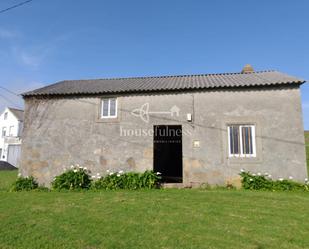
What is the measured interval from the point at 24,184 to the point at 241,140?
10078 millimetres

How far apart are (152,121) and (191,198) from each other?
4363 mm

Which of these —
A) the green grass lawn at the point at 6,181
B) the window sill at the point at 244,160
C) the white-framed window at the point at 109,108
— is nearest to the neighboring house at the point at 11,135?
the green grass lawn at the point at 6,181

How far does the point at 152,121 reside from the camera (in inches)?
431

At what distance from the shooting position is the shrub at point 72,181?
33.4ft

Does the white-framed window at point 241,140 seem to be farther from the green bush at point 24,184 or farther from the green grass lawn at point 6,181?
the green grass lawn at point 6,181

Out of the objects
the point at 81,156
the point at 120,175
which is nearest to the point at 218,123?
the point at 120,175

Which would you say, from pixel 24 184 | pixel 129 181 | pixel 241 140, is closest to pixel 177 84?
pixel 241 140

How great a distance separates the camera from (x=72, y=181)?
33.6 feet

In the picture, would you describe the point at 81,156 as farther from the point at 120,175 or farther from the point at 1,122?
the point at 1,122

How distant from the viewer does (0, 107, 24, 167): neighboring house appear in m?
31.6

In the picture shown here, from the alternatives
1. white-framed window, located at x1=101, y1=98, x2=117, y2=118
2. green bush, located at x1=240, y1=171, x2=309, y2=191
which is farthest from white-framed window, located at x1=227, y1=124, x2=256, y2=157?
white-framed window, located at x1=101, y1=98, x2=117, y2=118

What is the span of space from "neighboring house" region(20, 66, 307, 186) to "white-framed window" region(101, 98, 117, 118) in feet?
0.17

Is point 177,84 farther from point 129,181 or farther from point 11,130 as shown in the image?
point 11,130

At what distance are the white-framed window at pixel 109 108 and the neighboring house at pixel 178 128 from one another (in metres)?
0.05
